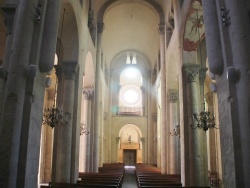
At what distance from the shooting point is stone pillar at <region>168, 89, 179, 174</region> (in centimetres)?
1573

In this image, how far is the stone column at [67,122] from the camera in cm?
1057

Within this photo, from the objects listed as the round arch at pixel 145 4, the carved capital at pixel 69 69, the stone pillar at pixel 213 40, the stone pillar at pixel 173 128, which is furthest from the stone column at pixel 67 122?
the round arch at pixel 145 4

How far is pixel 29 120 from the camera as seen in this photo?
20.2 ft

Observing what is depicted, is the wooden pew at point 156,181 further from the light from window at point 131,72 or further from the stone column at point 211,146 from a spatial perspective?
the light from window at point 131,72

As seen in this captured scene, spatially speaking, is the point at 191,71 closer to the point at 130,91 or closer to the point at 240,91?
the point at 240,91

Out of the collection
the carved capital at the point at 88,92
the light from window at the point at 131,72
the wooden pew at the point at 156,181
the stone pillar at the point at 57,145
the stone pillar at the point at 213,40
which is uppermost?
Answer: the light from window at the point at 131,72

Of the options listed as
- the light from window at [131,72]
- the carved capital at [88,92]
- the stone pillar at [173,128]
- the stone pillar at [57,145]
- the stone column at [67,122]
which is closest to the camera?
the stone column at [67,122]

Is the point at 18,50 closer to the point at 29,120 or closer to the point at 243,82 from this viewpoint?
the point at 29,120

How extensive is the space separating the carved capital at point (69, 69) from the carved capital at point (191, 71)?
4902mm

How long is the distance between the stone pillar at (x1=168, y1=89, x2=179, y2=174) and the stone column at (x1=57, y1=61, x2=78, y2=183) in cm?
719

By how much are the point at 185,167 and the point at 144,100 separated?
63.9 feet

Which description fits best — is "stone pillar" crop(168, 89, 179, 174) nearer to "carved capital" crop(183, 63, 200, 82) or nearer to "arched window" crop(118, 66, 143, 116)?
"carved capital" crop(183, 63, 200, 82)

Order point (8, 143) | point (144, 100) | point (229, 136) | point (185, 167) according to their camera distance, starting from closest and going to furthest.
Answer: point (8, 143)
point (229, 136)
point (185, 167)
point (144, 100)

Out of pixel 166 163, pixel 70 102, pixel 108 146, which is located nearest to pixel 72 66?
pixel 70 102
